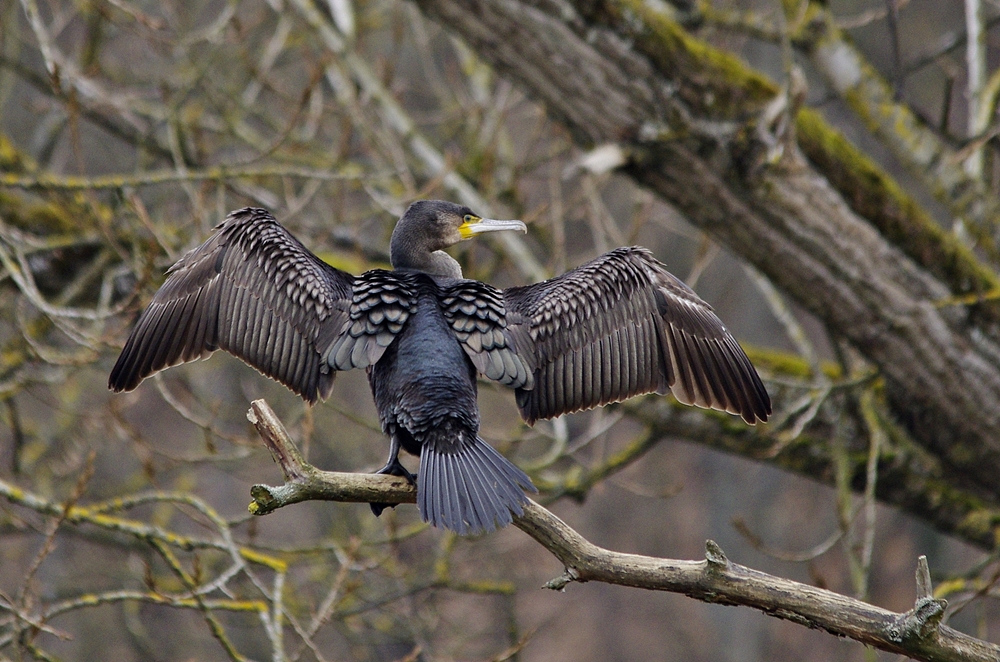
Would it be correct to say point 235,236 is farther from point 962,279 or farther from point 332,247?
point 962,279

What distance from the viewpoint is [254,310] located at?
3.58 meters

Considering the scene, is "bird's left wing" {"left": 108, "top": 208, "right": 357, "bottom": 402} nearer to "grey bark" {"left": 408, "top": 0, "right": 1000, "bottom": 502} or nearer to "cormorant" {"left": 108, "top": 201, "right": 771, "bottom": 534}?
"cormorant" {"left": 108, "top": 201, "right": 771, "bottom": 534}

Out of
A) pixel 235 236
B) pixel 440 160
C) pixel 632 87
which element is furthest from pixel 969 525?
pixel 235 236

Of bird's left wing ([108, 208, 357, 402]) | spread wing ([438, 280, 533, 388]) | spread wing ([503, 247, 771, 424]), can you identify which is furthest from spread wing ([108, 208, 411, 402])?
spread wing ([503, 247, 771, 424])

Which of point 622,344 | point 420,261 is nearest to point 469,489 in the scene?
point 622,344

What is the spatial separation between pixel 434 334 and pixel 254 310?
2.11 feet

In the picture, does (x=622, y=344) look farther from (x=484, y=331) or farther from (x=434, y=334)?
(x=434, y=334)

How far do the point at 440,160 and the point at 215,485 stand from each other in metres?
8.22

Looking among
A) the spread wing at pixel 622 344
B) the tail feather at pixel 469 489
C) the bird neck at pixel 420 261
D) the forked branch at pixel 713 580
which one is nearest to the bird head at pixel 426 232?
the bird neck at pixel 420 261

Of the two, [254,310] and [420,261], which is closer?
[254,310]

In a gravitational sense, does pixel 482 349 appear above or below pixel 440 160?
below

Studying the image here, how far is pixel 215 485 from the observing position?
42.7 feet

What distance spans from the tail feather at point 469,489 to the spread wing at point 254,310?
0.62 meters

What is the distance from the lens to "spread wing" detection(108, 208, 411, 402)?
11.6 ft
